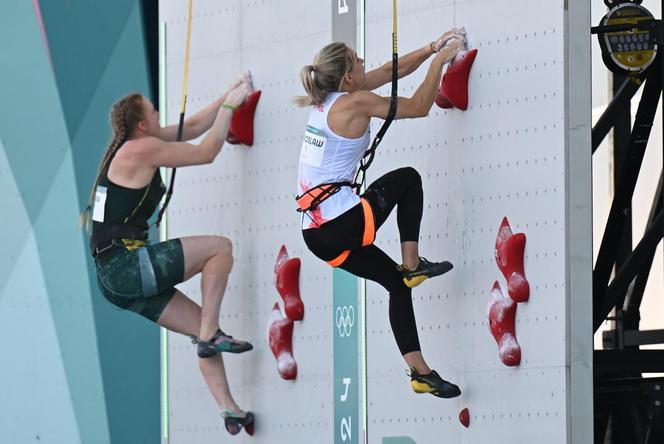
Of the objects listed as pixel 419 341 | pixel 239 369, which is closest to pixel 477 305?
pixel 419 341

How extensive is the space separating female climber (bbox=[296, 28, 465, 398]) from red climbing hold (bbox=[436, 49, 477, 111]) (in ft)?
0.16

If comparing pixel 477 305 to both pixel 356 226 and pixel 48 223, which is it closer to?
pixel 356 226

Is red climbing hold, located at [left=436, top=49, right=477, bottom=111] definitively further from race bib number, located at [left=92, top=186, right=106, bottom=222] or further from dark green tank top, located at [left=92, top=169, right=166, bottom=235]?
race bib number, located at [left=92, top=186, right=106, bottom=222]

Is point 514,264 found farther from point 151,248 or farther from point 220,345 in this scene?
point 151,248

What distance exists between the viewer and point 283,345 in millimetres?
7406

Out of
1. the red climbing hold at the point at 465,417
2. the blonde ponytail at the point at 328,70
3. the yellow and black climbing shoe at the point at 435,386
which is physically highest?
the blonde ponytail at the point at 328,70

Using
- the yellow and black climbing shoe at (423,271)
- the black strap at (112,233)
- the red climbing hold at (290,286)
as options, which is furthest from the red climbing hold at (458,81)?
the black strap at (112,233)

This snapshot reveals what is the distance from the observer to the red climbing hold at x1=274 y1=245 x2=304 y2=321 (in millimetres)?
7355

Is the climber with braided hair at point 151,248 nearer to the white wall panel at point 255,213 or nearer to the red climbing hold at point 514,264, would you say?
the white wall panel at point 255,213

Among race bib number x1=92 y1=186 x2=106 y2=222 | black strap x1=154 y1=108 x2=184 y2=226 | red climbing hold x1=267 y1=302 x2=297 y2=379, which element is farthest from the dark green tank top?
red climbing hold x1=267 y1=302 x2=297 y2=379

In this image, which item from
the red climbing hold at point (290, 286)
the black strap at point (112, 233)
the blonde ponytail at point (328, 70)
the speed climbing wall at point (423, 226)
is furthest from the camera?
the red climbing hold at point (290, 286)

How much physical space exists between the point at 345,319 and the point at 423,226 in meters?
0.64

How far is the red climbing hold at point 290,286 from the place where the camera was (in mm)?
7355

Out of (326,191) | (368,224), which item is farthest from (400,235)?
(326,191)
